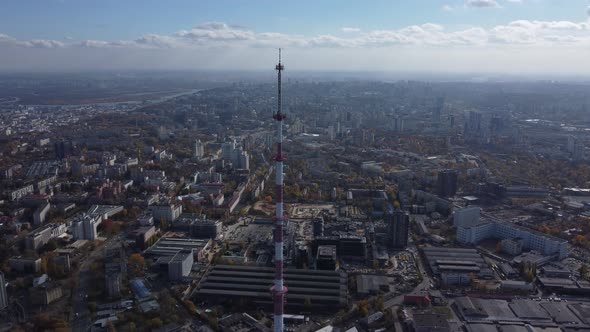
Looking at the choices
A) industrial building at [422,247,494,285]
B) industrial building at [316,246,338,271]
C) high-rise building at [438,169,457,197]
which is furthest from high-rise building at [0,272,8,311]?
high-rise building at [438,169,457,197]

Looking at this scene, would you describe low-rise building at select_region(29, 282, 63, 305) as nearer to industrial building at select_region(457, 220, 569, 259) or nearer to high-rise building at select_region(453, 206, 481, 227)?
industrial building at select_region(457, 220, 569, 259)

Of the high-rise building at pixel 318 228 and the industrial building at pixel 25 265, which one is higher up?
the high-rise building at pixel 318 228

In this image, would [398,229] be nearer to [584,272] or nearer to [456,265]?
[456,265]

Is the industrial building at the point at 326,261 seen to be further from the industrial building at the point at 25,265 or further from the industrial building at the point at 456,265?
the industrial building at the point at 25,265

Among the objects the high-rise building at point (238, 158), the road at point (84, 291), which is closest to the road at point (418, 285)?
the road at point (84, 291)

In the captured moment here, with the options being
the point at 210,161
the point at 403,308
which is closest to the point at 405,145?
the point at 210,161

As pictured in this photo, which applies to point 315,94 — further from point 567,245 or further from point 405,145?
point 567,245
